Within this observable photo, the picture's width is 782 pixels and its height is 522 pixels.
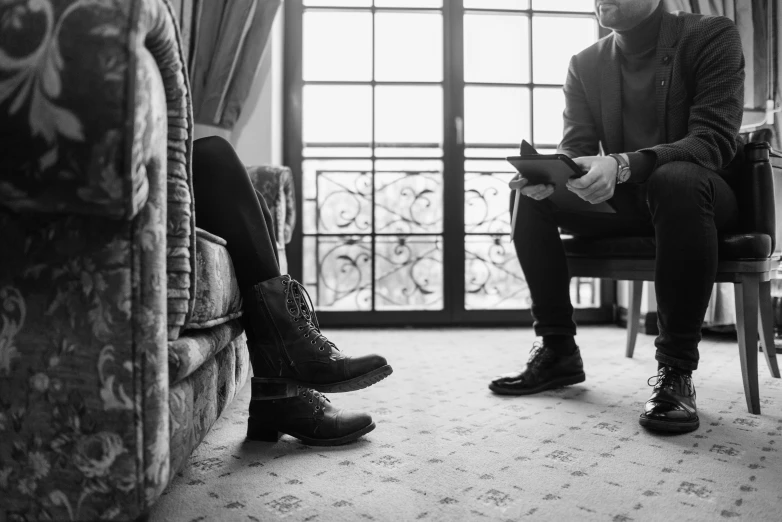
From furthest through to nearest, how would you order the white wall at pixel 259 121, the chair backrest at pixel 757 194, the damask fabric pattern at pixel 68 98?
1. the white wall at pixel 259 121
2. the chair backrest at pixel 757 194
3. the damask fabric pattern at pixel 68 98

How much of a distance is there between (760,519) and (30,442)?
2.80 ft

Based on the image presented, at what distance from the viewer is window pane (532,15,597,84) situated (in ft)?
9.83

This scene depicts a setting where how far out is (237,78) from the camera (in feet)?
8.17

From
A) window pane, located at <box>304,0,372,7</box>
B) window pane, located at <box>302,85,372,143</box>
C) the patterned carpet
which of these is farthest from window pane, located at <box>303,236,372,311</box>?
the patterned carpet

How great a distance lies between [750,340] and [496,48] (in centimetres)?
218

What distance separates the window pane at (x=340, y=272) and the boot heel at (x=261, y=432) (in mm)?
1859

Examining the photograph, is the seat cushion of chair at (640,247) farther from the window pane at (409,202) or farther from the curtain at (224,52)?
the curtain at (224,52)

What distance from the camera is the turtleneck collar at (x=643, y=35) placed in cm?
143

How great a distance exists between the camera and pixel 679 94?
1.38m

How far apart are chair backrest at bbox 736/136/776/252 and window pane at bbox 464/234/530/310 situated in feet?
5.37

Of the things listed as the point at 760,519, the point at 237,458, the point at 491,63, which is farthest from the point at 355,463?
the point at 491,63

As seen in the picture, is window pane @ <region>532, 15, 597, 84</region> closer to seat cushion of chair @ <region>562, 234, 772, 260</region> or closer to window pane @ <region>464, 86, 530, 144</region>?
window pane @ <region>464, 86, 530, 144</region>

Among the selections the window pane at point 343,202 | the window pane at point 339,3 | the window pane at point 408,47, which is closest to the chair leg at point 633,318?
the window pane at point 343,202

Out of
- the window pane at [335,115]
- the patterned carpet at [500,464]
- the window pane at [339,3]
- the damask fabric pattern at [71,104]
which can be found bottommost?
the patterned carpet at [500,464]
